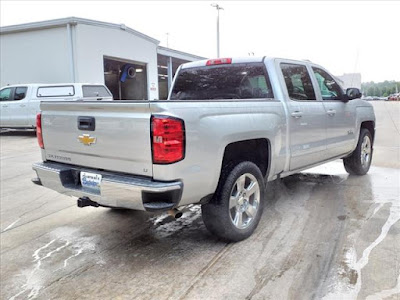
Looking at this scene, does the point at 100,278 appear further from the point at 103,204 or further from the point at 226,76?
the point at 226,76

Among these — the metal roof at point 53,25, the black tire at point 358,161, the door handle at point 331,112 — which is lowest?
the black tire at point 358,161

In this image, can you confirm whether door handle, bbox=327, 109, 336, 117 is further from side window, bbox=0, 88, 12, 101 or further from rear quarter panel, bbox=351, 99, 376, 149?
side window, bbox=0, 88, 12, 101

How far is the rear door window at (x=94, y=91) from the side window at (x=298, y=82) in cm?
1035

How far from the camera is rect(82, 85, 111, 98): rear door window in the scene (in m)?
14.0

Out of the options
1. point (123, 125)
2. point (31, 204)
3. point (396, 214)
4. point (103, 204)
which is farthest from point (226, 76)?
point (31, 204)

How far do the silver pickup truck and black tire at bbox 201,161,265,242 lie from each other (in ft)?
0.03

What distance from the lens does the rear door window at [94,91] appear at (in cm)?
1396

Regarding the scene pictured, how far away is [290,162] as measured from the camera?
4.52 metres

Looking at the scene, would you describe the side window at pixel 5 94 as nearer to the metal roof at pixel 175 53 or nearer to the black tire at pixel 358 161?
the metal roof at pixel 175 53

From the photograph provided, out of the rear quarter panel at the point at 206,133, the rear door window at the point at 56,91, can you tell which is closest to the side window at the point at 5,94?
the rear door window at the point at 56,91

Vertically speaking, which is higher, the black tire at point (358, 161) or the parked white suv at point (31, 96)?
the parked white suv at point (31, 96)

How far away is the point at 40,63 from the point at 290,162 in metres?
16.5

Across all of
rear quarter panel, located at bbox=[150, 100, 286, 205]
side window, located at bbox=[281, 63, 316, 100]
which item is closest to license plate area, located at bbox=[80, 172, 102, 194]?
rear quarter panel, located at bbox=[150, 100, 286, 205]

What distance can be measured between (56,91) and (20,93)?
4.82 feet
